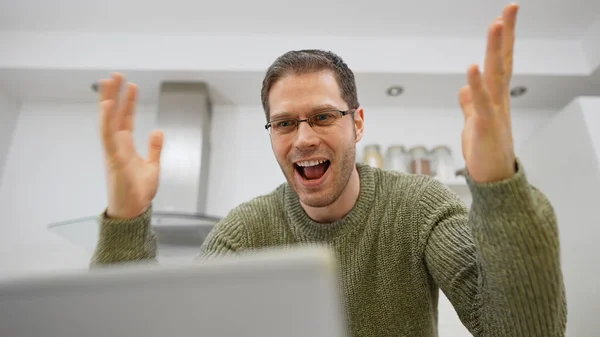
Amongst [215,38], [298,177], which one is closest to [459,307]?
[298,177]

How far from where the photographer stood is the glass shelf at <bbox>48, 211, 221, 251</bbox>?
156 centimetres

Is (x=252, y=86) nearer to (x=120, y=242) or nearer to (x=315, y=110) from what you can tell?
(x=315, y=110)

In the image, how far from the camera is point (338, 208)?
95cm

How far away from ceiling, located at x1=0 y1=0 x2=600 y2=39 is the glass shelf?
3.27ft

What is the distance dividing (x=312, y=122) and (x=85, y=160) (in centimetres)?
178

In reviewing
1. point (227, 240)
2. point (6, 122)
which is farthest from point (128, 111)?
point (6, 122)

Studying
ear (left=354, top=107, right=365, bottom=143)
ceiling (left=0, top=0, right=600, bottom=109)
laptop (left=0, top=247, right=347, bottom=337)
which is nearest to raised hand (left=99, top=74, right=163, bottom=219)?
laptop (left=0, top=247, right=347, bottom=337)

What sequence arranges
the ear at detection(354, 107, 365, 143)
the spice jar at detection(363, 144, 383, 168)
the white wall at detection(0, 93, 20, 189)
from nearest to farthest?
the ear at detection(354, 107, 365, 143), the spice jar at detection(363, 144, 383, 168), the white wall at detection(0, 93, 20, 189)

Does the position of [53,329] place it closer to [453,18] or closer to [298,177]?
[298,177]

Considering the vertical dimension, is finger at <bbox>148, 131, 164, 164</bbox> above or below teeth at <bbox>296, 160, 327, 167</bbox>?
below

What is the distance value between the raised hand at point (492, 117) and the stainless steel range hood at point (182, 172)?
128 cm

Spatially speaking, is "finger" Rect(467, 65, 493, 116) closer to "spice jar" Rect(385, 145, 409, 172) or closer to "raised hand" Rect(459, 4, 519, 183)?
"raised hand" Rect(459, 4, 519, 183)

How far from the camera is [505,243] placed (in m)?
0.53

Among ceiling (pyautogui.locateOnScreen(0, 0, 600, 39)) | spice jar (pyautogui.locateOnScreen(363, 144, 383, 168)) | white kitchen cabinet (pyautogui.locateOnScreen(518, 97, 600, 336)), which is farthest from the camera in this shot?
spice jar (pyautogui.locateOnScreen(363, 144, 383, 168))
